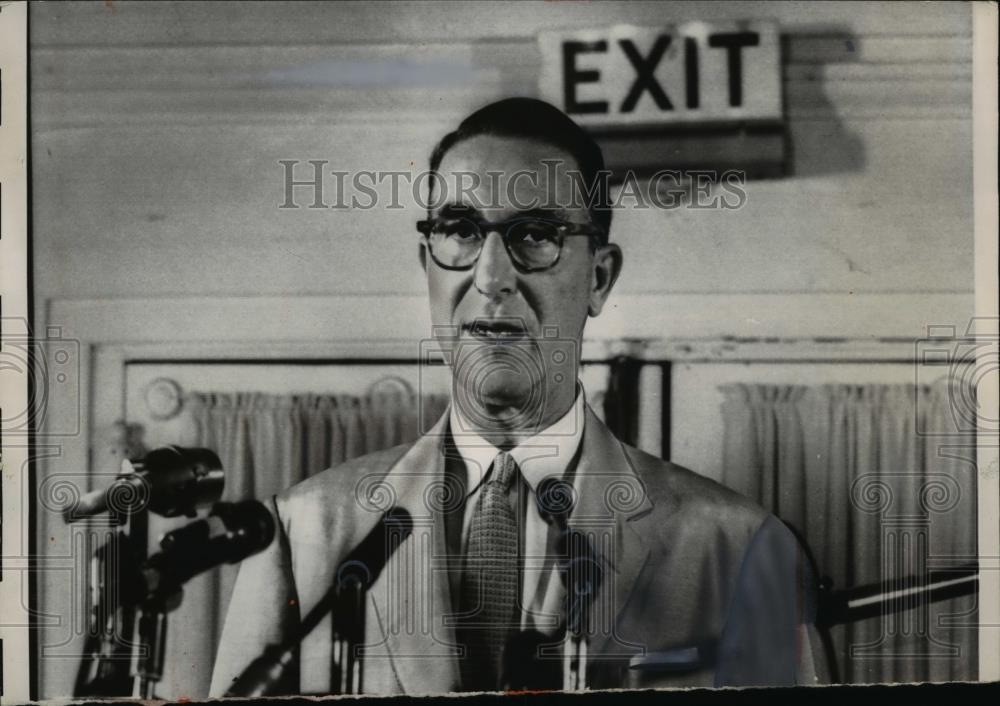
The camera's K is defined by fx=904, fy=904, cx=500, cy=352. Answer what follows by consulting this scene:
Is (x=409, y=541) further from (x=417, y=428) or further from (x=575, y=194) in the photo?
(x=575, y=194)

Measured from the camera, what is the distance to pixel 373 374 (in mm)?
2498

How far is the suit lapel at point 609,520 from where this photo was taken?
2.50 m

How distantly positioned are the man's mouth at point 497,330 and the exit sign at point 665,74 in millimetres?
599

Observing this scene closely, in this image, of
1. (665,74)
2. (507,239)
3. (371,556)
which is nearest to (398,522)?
(371,556)

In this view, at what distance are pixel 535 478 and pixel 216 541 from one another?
0.90 m

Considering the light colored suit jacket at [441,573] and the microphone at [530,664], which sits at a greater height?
the light colored suit jacket at [441,573]

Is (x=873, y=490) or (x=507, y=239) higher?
(x=507, y=239)

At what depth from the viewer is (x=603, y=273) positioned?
2.52m

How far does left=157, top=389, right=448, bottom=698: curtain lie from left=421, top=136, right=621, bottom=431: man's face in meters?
0.17

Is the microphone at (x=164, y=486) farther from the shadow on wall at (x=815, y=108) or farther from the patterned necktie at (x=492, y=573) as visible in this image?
the shadow on wall at (x=815, y=108)

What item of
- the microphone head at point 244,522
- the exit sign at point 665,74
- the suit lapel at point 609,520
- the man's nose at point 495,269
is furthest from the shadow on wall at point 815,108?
the microphone head at point 244,522

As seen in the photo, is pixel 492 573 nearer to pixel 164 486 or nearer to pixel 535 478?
pixel 535 478

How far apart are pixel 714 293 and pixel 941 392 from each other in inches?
28.2

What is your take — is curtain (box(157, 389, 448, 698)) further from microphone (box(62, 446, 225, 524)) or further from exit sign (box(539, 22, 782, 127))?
exit sign (box(539, 22, 782, 127))
